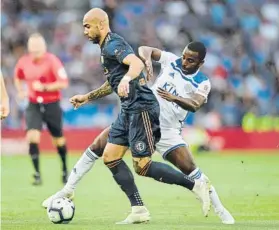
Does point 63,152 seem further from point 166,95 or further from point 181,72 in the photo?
point 166,95

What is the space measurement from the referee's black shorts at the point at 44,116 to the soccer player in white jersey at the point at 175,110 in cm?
605

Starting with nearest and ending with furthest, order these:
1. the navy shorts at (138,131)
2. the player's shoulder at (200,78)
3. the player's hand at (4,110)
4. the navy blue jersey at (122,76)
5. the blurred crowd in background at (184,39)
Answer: the navy blue jersey at (122,76), the navy shorts at (138,131), the player's shoulder at (200,78), the player's hand at (4,110), the blurred crowd in background at (184,39)

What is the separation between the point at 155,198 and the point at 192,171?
3.47 meters

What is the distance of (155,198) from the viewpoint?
13828mm

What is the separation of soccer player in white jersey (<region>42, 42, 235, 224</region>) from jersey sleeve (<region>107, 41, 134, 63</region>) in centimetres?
51

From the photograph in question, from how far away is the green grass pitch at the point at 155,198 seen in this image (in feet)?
33.4

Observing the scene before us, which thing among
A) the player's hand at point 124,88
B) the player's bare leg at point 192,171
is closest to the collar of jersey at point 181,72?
the player's bare leg at point 192,171

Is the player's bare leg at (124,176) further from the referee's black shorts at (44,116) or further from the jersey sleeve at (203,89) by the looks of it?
the referee's black shorts at (44,116)

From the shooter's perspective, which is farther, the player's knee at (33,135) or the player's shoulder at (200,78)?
the player's knee at (33,135)

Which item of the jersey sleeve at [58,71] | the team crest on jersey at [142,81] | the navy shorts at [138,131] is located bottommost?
the jersey sleeve at [58,71]

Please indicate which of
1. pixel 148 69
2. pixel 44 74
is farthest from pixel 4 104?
pixel 44 74

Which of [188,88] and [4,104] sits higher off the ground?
[188,88]

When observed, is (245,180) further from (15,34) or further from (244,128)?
(15,34)

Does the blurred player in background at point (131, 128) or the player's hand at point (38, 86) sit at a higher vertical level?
the blurred player in background at point (131, 128)
